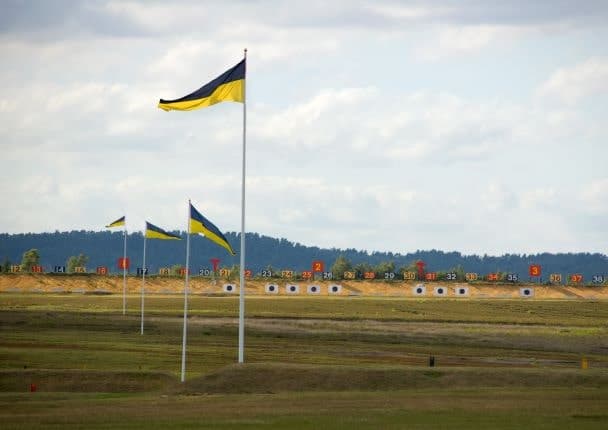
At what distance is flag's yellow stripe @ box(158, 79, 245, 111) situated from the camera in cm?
4531

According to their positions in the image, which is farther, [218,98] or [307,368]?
[218,98]

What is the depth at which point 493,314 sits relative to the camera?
129 meters

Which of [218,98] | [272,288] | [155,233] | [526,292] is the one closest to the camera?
[218,98]

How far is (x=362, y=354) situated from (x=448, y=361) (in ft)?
20.8

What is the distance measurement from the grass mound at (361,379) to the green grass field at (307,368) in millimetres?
69

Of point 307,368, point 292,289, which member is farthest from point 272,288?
point 307,368

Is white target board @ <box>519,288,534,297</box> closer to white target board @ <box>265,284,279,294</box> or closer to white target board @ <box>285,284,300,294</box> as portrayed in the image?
white target board @ <box>285,284,300,294</box>

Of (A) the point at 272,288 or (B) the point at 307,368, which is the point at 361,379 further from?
(A) the point at 272,288

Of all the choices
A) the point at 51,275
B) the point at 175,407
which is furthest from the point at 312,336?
the point at 51,275

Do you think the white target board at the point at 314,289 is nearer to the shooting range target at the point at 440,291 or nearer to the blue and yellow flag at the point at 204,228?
the shooting range target at the point at 440,291

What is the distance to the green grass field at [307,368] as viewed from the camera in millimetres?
36312

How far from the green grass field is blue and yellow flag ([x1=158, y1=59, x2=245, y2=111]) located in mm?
10247

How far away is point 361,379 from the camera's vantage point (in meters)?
44.4

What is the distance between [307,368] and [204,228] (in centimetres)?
969
